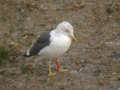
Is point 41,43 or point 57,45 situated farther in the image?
point 41,43

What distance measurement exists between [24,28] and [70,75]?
302 cm

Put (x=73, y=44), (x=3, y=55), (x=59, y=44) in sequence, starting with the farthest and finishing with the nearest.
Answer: (x=73, y=44) < (x=3, y=55) < (x=59, y=44)

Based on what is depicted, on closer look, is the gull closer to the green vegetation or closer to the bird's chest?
the bird's chest

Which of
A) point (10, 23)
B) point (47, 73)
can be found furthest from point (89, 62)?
point (10, 23)

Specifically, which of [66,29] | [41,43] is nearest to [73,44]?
[41,43]

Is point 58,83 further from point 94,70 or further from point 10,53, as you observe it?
point 10,53

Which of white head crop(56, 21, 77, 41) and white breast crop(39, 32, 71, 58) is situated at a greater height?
white head crop(56, 21, 77, 41)

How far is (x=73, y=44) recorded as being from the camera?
24.6 ft

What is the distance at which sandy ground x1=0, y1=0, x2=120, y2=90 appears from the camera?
5801mm

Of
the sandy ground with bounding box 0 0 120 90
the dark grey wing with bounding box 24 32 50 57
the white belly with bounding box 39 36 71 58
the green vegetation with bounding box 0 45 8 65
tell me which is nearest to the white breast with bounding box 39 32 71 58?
the white belly with bounding box 39 36 71 58

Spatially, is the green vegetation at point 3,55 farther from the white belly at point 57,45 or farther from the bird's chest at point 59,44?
the bird's chest at point 59,44

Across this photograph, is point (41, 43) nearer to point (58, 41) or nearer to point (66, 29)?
point (58, 41)

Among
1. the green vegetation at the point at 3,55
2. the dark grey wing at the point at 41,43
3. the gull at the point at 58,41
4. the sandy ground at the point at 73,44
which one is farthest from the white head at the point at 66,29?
Result: the green vegetation at the point at 3,55

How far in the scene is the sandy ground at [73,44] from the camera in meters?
5.80
